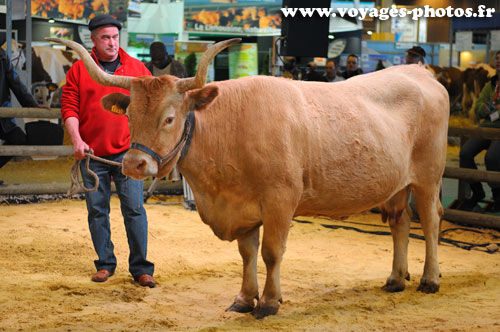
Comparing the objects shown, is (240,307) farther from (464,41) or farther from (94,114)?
(464,41)

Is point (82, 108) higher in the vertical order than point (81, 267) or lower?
higher

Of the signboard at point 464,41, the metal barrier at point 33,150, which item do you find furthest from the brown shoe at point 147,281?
the signboard at point 464,41

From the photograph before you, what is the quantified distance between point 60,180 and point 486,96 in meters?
6.60

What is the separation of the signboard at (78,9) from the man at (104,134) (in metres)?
7.17

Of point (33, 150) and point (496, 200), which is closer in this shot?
point (496, 200)

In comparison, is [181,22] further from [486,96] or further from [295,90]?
[295,90]

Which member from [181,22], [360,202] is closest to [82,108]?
[360,202]

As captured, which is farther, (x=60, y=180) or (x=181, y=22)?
(x=181, y=22)

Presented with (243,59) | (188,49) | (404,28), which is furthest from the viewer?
(404,28)

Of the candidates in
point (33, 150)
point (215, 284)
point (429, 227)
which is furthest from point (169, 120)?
point (33, 150)

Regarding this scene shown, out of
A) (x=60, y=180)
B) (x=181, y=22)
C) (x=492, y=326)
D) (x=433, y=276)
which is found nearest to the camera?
(x=492, y=326)

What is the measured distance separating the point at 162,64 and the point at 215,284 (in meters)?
5.17

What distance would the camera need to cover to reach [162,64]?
32.9ft

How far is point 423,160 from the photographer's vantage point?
5633 mm
